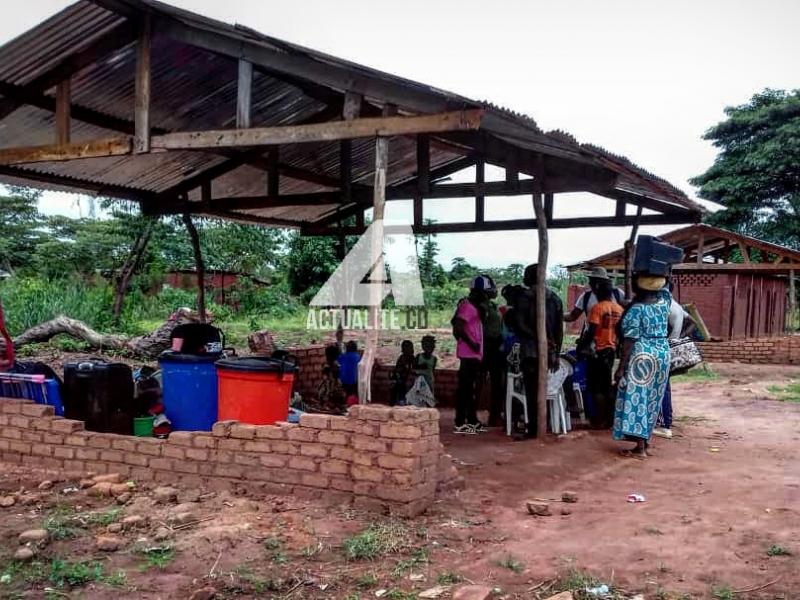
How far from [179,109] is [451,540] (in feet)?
16.9

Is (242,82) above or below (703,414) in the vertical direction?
above

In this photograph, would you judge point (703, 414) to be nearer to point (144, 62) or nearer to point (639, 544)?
point (639, 544)

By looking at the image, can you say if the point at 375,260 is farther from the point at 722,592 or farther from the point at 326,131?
the point at 722,592

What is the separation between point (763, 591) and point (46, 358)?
11.6 meters

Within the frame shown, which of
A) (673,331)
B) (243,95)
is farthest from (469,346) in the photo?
(243,95)

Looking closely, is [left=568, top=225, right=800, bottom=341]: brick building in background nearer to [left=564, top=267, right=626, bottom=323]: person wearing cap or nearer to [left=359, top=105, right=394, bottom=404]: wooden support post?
[left=564, top=267, right=626, bottom=323]: person wearing cap

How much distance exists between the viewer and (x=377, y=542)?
4.11 m

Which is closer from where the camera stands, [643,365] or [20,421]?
[20,421]

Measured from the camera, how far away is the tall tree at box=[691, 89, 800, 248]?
23.0 m

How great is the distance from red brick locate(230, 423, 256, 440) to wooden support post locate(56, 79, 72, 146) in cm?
300

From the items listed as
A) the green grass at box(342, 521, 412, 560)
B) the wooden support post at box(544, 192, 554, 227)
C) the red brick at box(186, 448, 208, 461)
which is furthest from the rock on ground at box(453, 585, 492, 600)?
the wooden support post at box(544, 192, 554, 227)

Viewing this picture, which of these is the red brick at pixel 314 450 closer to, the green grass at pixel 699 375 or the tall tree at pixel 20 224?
the green grass at pixel 699 375

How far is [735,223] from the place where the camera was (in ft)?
80.1

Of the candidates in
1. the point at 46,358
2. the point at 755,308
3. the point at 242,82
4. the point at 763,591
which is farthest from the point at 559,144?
the point at 755,308
